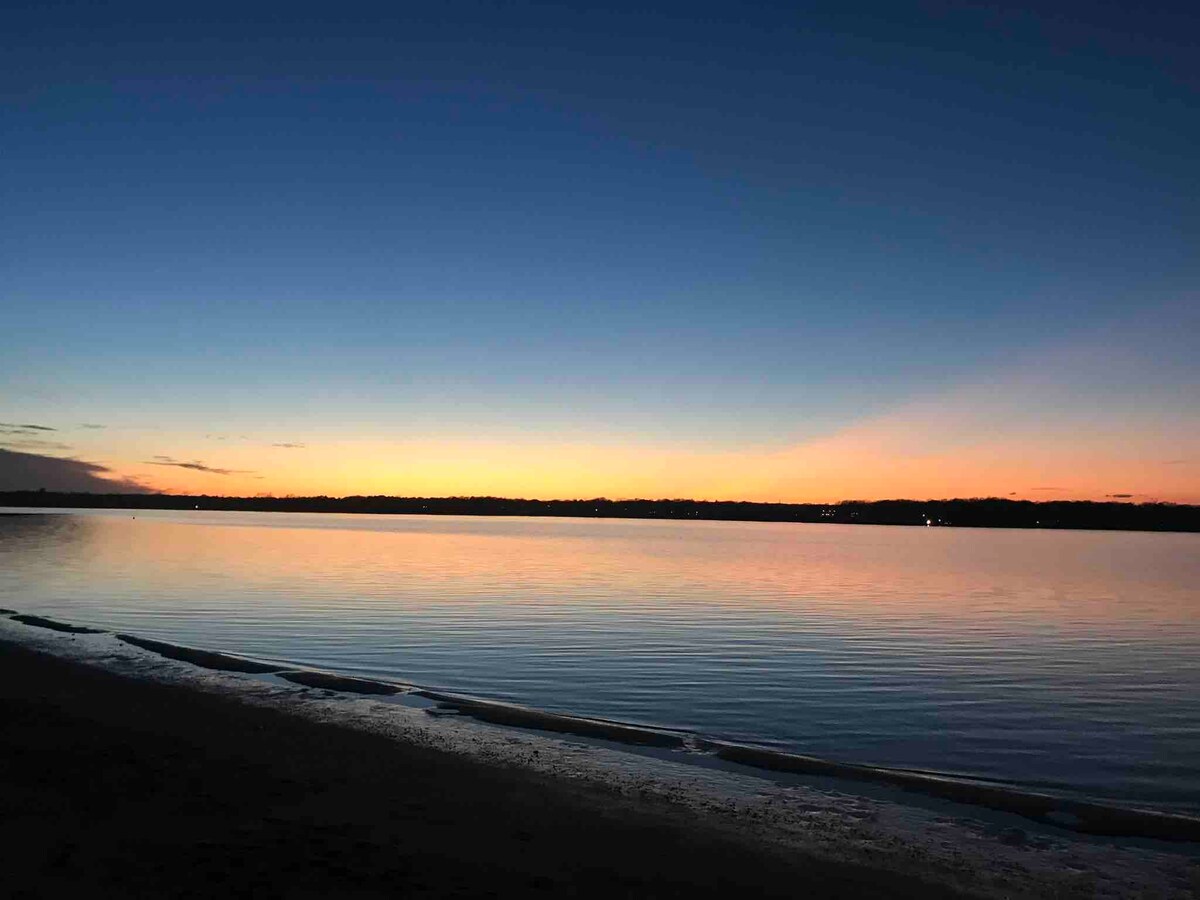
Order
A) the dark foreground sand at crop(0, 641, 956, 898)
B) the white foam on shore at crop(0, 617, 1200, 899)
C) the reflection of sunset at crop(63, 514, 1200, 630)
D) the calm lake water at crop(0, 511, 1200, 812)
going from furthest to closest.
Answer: the reflection of sunset at crop(63, 514, 1200, 630)
the calm lake water at crop(0, 511, 1200, 812)
the white foam on shore at crop(0, 617, 1200, 899)
the dark foreground sand at crop(0, 641, 956, 898)

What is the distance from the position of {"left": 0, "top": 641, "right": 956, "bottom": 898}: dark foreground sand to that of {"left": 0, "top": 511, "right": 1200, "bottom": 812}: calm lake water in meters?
6.81

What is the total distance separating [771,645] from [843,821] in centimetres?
1926

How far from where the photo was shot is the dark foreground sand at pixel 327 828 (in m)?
9.26

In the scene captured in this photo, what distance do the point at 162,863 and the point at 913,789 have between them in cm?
1083

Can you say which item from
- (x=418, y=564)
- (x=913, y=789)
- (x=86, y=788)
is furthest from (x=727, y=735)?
(x=418, y=564)

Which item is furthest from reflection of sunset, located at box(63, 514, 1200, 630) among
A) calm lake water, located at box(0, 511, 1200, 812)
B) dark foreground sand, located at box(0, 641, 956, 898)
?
dark foreground sand, located at box(0, 641, 956, 898)

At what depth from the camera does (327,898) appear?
28.6 ft

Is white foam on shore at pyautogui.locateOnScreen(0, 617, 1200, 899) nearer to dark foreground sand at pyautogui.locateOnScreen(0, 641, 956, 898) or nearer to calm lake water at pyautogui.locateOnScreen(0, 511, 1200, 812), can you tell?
dark foreground sand at pyautogui.locateOnScreen(0, 641, 956, 898)

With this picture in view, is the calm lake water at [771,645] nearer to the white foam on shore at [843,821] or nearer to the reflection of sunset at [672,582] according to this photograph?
the reflection of sunset at [672,582]

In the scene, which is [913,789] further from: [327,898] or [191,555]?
[191,555]

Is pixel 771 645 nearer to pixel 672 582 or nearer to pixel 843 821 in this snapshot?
pixel 843 821

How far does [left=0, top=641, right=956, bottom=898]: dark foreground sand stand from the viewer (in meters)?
9.26

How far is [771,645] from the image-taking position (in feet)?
103

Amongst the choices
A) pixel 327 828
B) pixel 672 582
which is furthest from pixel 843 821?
pixel 672 582
